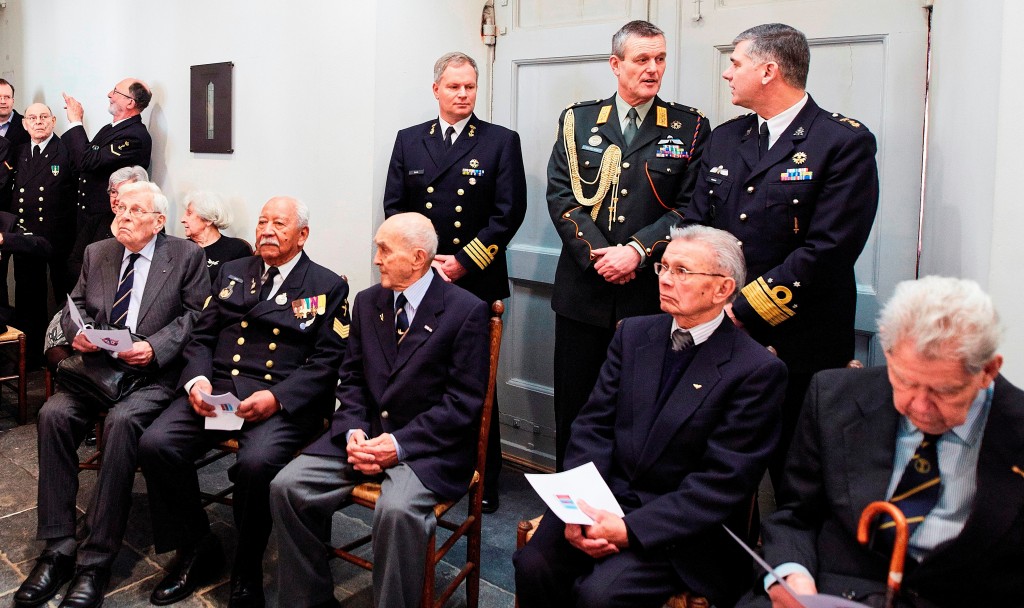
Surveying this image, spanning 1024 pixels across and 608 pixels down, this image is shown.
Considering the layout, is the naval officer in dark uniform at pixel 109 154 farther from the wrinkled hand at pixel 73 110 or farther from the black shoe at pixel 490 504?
the black shoe at pixel 490 504

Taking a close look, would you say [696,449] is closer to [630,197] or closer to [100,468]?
[630,197]

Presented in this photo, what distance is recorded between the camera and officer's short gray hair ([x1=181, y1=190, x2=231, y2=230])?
4.13 metres

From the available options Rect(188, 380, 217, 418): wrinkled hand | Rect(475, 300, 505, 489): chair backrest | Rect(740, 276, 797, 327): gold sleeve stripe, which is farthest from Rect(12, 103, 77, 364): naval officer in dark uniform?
Rect(740, 276, 797, 327): gold sleeve stripe

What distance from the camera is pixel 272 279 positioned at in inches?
118

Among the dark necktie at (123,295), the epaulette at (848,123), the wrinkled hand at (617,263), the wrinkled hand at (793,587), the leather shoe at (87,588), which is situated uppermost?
the epaulette at (848,123)

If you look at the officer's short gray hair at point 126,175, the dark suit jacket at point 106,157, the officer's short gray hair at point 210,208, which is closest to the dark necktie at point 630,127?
the officer's short gray hair at point 210,208

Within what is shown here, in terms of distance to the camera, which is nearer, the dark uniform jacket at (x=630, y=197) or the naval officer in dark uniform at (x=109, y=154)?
the dark uniform jacket at (x=630, y=197)

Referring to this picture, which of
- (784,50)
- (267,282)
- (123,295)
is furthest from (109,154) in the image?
(784,50)

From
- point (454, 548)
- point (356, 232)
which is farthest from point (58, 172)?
point (454, 548)

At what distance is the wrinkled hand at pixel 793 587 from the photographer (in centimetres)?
169

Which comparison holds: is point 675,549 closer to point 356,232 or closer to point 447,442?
point 447,442

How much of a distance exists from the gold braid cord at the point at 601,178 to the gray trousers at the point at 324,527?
114 centimetres

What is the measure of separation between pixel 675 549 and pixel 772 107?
1.34 meters

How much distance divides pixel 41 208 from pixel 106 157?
788 mm
